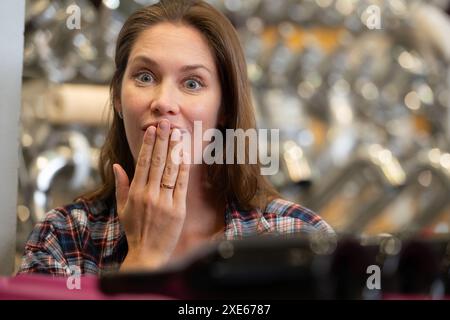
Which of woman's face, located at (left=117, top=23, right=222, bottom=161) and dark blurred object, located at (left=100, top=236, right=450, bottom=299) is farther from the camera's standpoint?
woman's face, located at (left=117, top=23, right=222, bottom=161)

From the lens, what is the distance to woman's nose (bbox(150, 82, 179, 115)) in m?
0.38

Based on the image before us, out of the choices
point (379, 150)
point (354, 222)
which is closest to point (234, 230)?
point (354, 222)

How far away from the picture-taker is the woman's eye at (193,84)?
39 centimetres

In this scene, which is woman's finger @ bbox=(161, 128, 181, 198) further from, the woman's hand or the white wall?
the white wall

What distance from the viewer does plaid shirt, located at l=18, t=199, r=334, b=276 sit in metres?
0.39

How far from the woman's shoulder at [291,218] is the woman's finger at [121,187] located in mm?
80

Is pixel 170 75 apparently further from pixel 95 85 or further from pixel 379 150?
pixel 379 150

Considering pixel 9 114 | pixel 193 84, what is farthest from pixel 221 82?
pixel 9 114

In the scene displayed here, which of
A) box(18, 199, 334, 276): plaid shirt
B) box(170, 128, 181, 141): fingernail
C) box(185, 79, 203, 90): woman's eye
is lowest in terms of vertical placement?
box(18, 199, 334, 276): plaid shirt

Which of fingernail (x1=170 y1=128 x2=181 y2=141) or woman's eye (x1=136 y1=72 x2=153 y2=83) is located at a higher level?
woman's eye (x1=136 y1=72 x2=153 y2=83)

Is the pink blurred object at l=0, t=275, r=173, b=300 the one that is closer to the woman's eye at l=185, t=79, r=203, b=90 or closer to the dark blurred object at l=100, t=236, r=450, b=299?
the dark blurred object at l=100, t=236, r=450, b=299

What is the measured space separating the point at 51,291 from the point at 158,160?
8 cm

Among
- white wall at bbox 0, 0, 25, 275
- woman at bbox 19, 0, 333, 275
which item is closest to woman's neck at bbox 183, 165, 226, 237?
woman at bbox 19, 0, 333, 275
